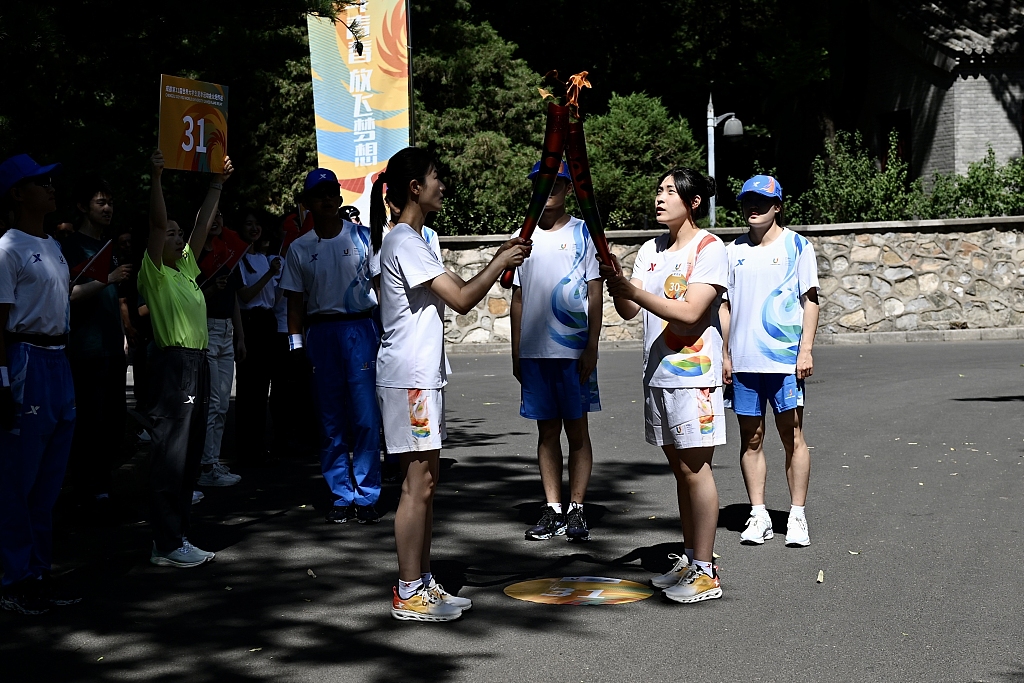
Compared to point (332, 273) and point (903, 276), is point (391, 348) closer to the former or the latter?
point (332, 273)

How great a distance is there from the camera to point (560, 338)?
7.01 m

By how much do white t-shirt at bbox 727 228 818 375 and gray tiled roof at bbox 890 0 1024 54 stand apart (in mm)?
24244

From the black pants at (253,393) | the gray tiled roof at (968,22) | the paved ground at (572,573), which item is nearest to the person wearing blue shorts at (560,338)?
the paved ground at (572,573)

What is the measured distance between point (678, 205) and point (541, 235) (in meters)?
1.39

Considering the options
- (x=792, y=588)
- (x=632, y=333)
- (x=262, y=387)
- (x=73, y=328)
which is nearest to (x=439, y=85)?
(x=632, y=333)

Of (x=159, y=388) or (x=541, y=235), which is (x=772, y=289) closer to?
(x=541, y=235)

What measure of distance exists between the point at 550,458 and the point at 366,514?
1.31m

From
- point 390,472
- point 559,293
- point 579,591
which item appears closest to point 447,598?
point 579,591

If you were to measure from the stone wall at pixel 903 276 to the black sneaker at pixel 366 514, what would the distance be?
44.3ft

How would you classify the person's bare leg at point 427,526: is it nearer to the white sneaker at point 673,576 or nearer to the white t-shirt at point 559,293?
the white sneaker at point 673,576

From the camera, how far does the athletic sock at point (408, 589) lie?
5523mm

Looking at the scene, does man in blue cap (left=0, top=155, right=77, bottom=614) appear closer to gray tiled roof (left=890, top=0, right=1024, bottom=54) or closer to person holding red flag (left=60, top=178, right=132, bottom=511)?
person holding red flag (left=60, top=178, right=132, bottom=511)

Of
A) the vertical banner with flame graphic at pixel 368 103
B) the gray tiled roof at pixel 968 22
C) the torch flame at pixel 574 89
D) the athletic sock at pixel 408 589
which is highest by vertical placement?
the gray tiled roof at pixel 968 22

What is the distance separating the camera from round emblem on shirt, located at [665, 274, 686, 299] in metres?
5.74
